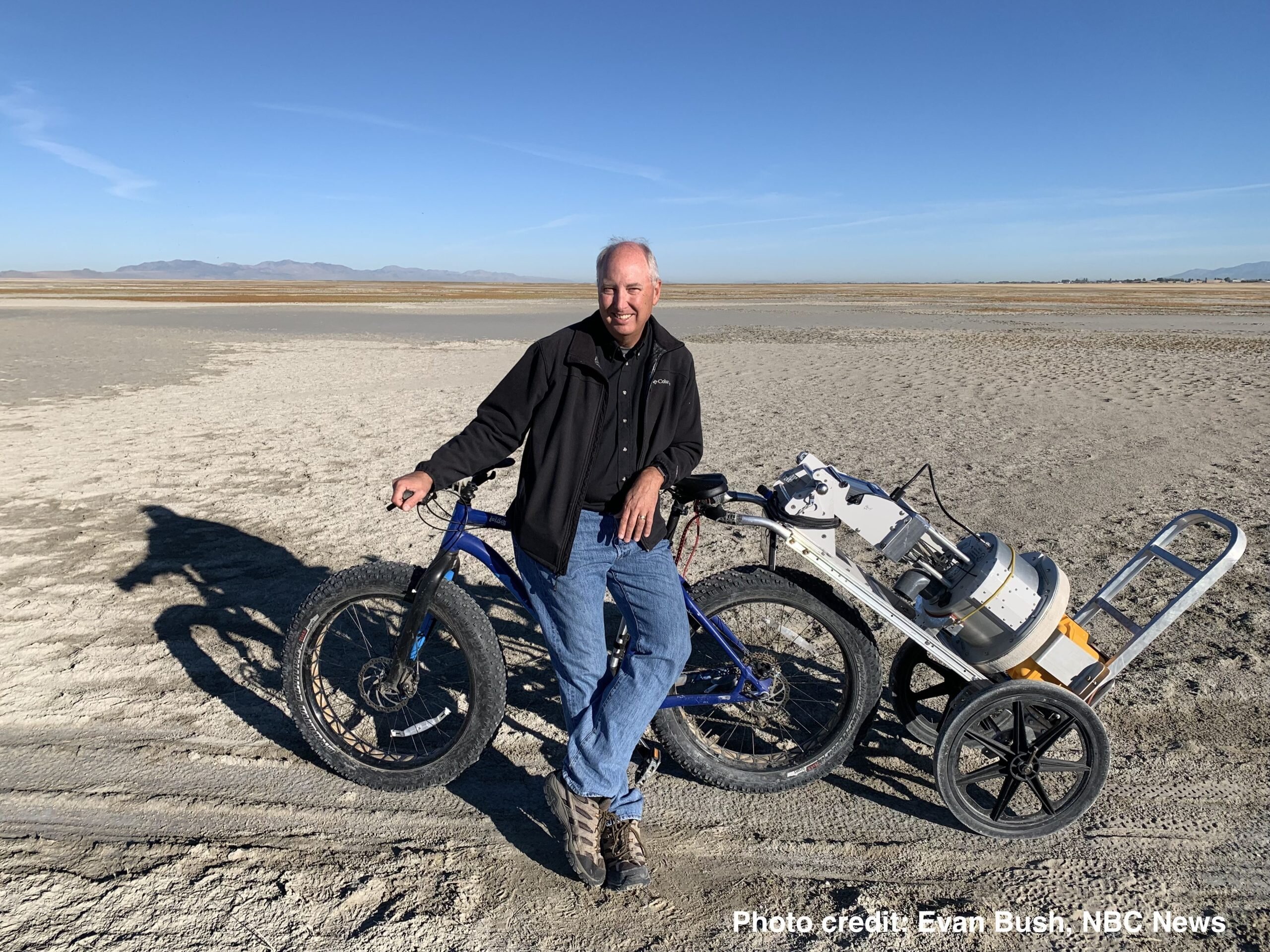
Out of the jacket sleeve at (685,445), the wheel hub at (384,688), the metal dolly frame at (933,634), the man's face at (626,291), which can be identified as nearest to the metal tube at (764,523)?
the metal dolly frame at (933,634)

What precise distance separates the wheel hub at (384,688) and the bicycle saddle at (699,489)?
139 centimetres

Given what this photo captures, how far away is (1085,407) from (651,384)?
1282 cm

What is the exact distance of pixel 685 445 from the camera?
294cm

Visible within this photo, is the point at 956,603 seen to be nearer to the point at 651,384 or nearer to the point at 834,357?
the point at 651,384

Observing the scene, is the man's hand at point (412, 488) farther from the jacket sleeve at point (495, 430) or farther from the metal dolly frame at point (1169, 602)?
the metal dolly frame at point (1169, 602)

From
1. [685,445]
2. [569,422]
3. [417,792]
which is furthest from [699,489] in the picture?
[417,792]

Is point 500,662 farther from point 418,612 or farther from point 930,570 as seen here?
point 930,570

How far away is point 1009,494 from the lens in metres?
8.05

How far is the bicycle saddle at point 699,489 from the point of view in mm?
3094

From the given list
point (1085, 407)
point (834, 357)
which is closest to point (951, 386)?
point (1085, 407)

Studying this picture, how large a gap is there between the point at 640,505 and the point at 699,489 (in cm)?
47

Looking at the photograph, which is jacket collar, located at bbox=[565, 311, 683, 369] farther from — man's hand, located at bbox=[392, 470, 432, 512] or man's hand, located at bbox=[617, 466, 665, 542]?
man's hand, located at bbox=[392, 470, 432, 512]

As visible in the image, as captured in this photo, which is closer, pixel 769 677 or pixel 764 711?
pixel 769 677

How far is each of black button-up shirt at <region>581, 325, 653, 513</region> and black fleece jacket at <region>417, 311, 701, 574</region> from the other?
0.07 feet
